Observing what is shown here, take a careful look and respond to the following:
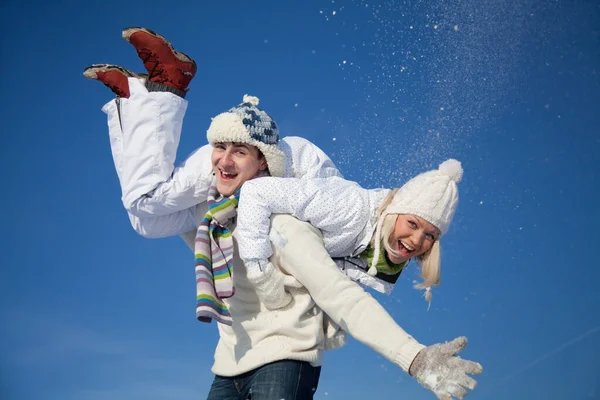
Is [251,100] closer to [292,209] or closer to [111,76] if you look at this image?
[111,76]

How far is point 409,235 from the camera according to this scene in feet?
11.1

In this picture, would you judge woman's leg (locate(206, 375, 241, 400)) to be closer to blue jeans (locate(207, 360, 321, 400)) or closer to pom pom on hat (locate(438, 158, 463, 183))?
blue jeans (locate(207, 360, 321, 400))

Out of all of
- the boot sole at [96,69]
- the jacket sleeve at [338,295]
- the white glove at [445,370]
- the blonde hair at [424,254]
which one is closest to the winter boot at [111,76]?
the boot sole at [96,69]

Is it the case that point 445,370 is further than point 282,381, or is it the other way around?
point 282,381

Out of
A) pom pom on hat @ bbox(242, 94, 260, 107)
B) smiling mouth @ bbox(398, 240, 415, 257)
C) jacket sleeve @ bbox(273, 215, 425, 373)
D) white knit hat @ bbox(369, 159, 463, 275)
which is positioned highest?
pom pom on hat @ bbox(242, 94, 260, 107)

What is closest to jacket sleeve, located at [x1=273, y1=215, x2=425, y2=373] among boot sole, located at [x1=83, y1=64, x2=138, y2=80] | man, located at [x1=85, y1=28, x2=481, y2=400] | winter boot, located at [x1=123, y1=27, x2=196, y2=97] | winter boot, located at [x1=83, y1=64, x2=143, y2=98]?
man, located at [x1=85, y1=28, x2=481, y2=400]

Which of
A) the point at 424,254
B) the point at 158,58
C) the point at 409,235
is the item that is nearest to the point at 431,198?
the point at 409,235

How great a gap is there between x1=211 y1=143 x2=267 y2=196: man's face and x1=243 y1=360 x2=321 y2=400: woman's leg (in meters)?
0.93

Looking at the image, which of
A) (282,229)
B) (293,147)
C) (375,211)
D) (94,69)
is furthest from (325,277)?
(94,69)

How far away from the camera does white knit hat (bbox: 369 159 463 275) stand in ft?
11.0

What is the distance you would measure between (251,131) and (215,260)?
2.31 ft

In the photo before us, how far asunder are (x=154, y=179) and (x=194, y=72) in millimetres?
770

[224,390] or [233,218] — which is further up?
[233,218]

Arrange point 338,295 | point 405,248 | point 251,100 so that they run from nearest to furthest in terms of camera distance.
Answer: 1. point 338,295
2. point 405,248
3. point 251,100
